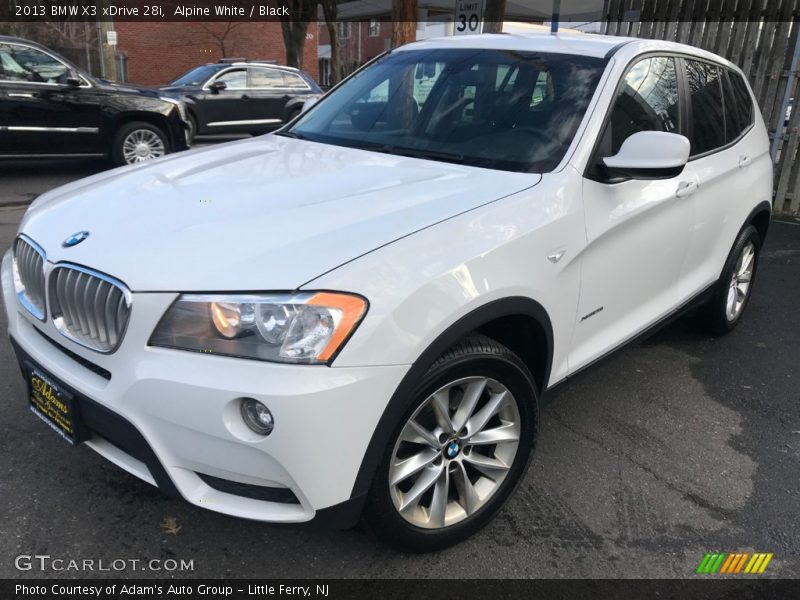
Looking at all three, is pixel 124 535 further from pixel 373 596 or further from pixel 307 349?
pixel 307 349

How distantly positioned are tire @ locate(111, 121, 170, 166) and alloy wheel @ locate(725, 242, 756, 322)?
7600 mm

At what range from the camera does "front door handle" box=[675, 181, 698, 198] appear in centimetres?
338

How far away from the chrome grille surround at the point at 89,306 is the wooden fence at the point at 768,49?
872cm

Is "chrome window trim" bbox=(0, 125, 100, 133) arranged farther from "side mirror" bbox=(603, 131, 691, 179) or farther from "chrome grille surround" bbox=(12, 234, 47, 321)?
"side mirror" bbox=(603, 131, 691, 179)

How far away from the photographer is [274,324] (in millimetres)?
1968

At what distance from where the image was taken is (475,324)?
89.5 inches

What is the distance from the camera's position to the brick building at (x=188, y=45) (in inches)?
1133

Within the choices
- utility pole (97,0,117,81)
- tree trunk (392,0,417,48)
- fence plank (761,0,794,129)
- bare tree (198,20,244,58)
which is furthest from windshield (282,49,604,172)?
bare tree (198,20,244,58)

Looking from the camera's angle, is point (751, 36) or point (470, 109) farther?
point (751, 36)

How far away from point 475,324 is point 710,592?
4.15ft

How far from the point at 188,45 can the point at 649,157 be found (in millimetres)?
31012

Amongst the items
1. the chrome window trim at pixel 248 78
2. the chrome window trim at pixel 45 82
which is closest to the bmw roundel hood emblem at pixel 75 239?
the chrome window trim at pixel 45 82

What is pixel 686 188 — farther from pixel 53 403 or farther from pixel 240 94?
pixel 240 94

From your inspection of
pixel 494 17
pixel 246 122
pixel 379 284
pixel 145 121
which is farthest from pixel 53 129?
pixel 379 284
